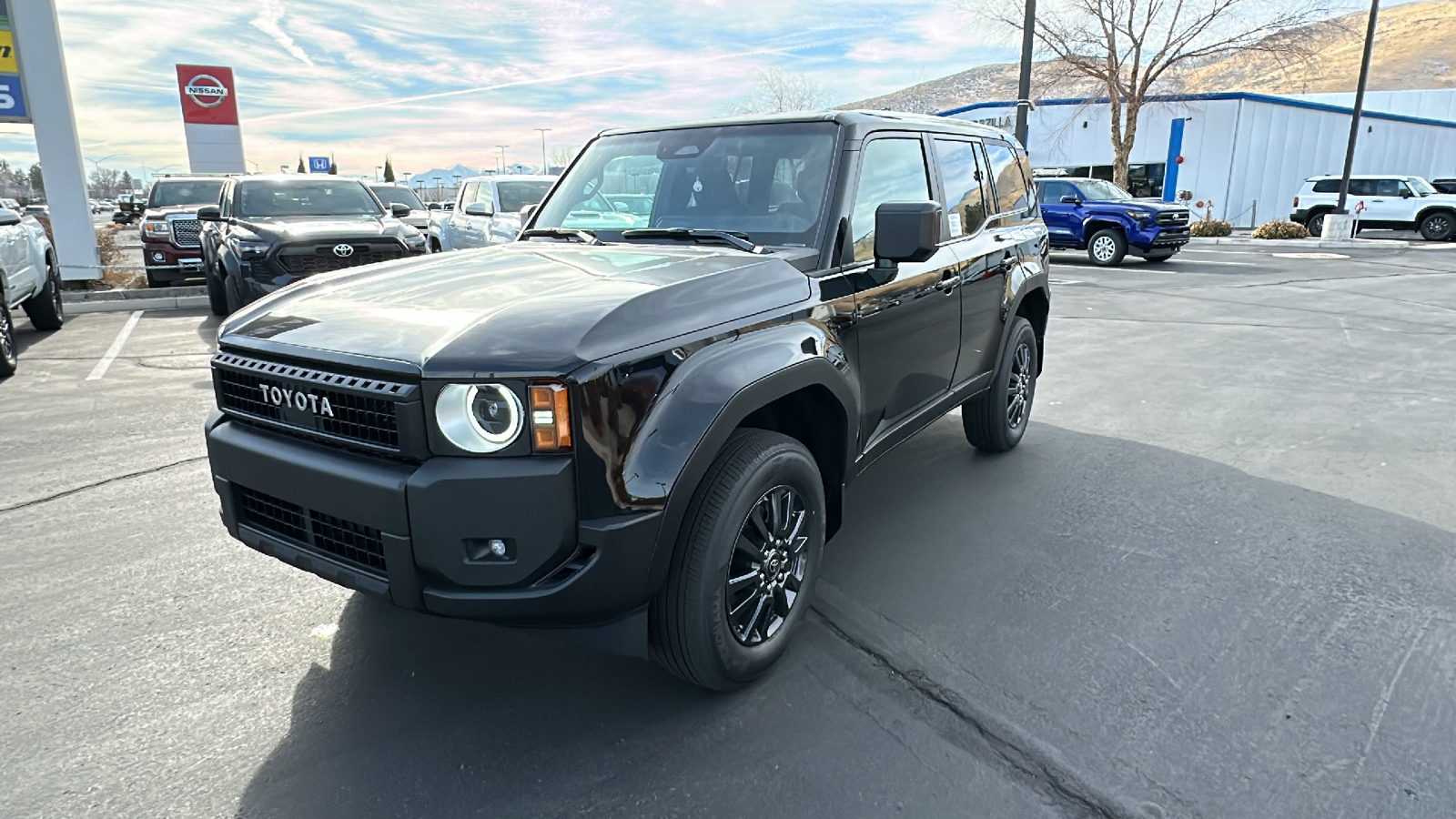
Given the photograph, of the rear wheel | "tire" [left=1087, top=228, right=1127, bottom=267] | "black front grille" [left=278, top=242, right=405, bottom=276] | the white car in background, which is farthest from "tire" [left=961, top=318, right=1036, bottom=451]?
"tire" [left=1087, top=228, right=1127, bottom=267]

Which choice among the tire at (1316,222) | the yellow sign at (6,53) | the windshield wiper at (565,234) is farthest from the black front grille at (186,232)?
the tire at (1316,222)

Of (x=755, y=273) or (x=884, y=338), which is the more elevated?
(x=755, y=273)

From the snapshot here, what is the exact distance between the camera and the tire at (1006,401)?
505cm

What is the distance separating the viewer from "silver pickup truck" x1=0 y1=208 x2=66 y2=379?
7.66 m

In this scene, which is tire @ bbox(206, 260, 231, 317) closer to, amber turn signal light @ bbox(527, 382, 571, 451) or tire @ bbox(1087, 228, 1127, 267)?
amber turn signal light @ bbox(527, 382, 571, 451)

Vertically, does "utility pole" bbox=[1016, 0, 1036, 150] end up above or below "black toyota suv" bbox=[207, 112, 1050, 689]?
above

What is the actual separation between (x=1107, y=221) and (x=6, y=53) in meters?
18.2

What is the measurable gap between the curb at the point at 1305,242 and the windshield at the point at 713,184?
82.5 feet

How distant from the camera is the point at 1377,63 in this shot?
533 ft

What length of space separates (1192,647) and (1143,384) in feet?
15.1

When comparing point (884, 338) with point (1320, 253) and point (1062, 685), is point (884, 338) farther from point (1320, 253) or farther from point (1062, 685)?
point (1320, 253)

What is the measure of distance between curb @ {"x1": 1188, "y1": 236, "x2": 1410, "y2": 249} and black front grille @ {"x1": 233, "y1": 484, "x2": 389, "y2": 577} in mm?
27029

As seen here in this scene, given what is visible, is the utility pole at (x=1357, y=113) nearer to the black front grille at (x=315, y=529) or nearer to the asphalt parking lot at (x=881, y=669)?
the asphalt parking lot at (x=881, y=669)

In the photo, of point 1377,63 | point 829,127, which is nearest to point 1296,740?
point 829,127
